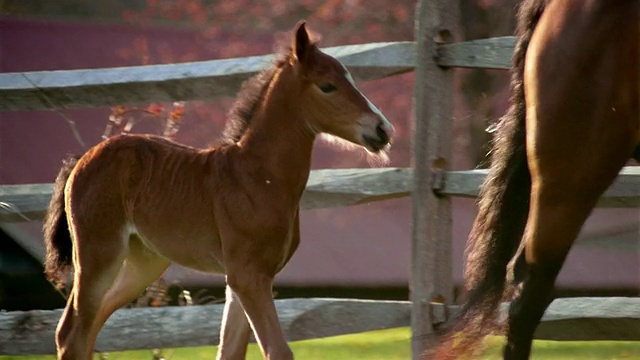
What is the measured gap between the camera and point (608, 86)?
3531 mm

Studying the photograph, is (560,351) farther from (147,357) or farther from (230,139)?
(230,139)

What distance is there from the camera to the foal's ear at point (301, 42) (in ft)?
13.4

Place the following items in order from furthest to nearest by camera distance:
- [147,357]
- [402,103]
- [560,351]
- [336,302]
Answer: [402,103] < [560,351] < [147,357] < [336,302]

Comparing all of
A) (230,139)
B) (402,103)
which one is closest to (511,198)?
(230,139)

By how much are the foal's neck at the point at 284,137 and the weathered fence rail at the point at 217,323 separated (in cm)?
106

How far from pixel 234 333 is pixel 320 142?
6.15 m

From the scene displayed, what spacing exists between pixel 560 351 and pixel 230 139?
12.4ft

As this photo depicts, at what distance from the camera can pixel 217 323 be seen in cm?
511

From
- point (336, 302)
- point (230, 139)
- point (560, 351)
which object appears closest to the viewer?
point (230, 139)

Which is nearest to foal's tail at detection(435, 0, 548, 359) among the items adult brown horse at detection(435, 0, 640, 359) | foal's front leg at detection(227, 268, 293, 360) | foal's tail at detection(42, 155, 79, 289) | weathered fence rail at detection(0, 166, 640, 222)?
adult brown horse at detection(435, 0, 640, 359)

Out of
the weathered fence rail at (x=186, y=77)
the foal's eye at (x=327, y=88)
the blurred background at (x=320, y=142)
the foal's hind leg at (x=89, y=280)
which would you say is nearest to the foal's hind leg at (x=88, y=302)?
the foal's hind leg at (x=89, y=280)

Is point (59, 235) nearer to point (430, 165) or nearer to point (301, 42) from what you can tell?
point (301, 42)

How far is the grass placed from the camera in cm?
677

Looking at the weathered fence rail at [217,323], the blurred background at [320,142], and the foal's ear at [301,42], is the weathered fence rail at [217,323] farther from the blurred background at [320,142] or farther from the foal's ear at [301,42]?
the blurred background at [320,142]
